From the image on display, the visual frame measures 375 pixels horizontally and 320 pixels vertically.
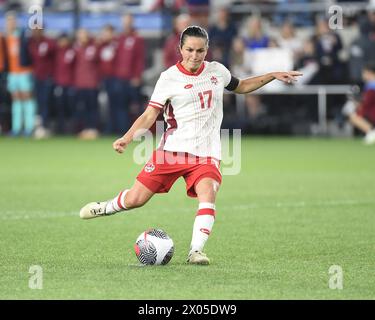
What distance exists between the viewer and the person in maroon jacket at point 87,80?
88.7 ft

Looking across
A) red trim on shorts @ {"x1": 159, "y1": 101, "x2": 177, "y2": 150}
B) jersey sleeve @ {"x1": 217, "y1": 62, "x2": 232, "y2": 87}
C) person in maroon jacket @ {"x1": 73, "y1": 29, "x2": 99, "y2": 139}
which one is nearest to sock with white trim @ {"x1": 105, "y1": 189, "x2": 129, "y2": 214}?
red trim on shorts @ {"x1": 159, "y1": 101, "x2": 177, "y2": 150}

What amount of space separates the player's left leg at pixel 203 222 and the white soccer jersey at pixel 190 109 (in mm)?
326

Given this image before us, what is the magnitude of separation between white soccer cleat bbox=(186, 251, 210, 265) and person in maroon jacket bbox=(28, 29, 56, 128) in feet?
60.1

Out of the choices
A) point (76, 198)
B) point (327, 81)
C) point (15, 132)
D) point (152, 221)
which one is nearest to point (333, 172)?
point (76, 198)

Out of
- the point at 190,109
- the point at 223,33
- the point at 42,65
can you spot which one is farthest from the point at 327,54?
the point at 190,109

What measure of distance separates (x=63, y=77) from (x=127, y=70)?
1.81 meters

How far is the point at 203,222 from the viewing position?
366 inches

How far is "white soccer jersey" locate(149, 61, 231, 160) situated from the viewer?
31.4 ft

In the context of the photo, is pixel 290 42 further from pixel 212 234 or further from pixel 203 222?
pixel 203 222

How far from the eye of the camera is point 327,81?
26672 mm

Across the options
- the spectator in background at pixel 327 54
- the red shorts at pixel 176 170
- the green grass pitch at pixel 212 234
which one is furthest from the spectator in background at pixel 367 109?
the red shorts at pixel 176 170

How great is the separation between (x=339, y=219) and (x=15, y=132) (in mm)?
16093

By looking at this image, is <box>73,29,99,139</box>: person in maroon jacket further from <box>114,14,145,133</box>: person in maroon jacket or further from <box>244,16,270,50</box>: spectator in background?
<box>244,16,270,50</box>: spectator in background

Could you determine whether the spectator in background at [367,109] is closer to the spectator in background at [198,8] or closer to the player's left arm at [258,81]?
the spectator in background at [198,8]
